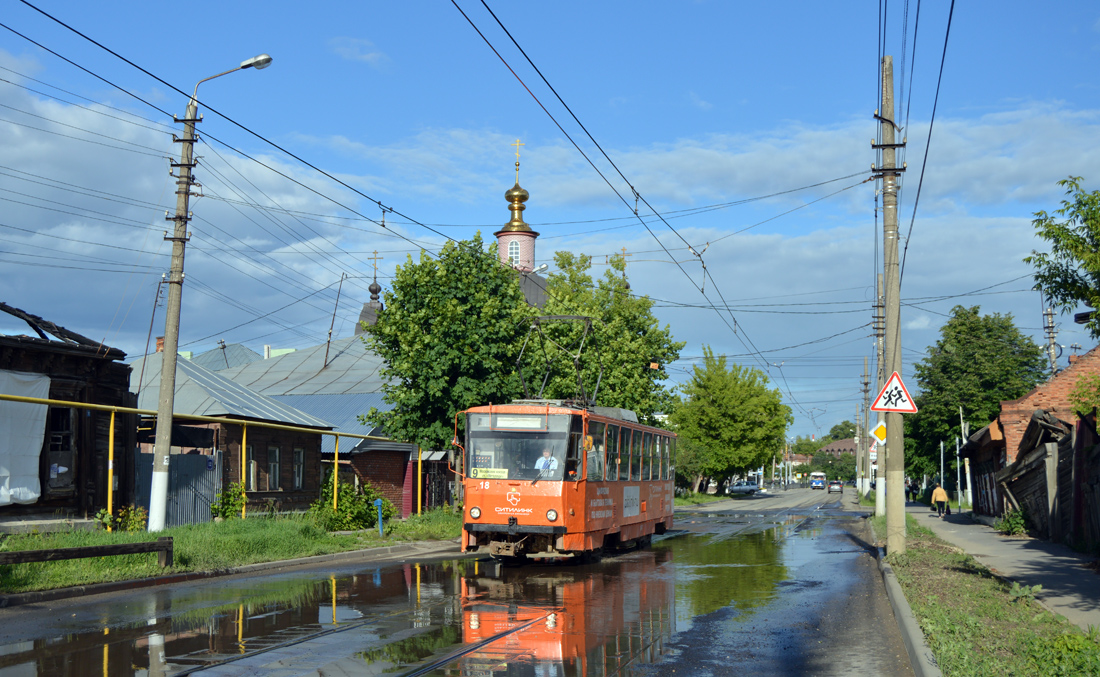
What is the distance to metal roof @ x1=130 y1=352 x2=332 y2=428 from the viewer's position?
90.9 ft

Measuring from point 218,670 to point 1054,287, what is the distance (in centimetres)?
917

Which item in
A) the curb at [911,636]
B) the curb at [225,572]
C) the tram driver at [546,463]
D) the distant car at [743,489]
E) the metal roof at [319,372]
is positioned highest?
the metal roof at [319,372]

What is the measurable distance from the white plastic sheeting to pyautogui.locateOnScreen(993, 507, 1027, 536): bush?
23.9m

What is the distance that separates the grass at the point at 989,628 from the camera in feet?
25.7

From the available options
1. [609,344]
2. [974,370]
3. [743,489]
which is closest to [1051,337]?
[974,370]

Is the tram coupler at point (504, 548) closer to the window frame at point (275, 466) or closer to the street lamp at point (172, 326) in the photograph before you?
the street lamp at point (172, 326)

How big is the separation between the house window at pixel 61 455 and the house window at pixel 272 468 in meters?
7.04

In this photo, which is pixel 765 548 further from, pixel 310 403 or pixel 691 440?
pixel 691 440

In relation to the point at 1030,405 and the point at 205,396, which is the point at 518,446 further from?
the point at 1030,405

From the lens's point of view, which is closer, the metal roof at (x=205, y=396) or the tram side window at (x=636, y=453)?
the tram side window at (x=636, y=453)

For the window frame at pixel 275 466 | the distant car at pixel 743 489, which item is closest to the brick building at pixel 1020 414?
the window frame at pixel 275 466

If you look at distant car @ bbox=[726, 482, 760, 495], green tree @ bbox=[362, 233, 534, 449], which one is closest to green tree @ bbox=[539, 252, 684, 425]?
green tree @ bbox=[362, 233, 534, 449]

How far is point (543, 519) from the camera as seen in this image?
18.0 meters

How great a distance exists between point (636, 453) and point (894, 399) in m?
6.83
